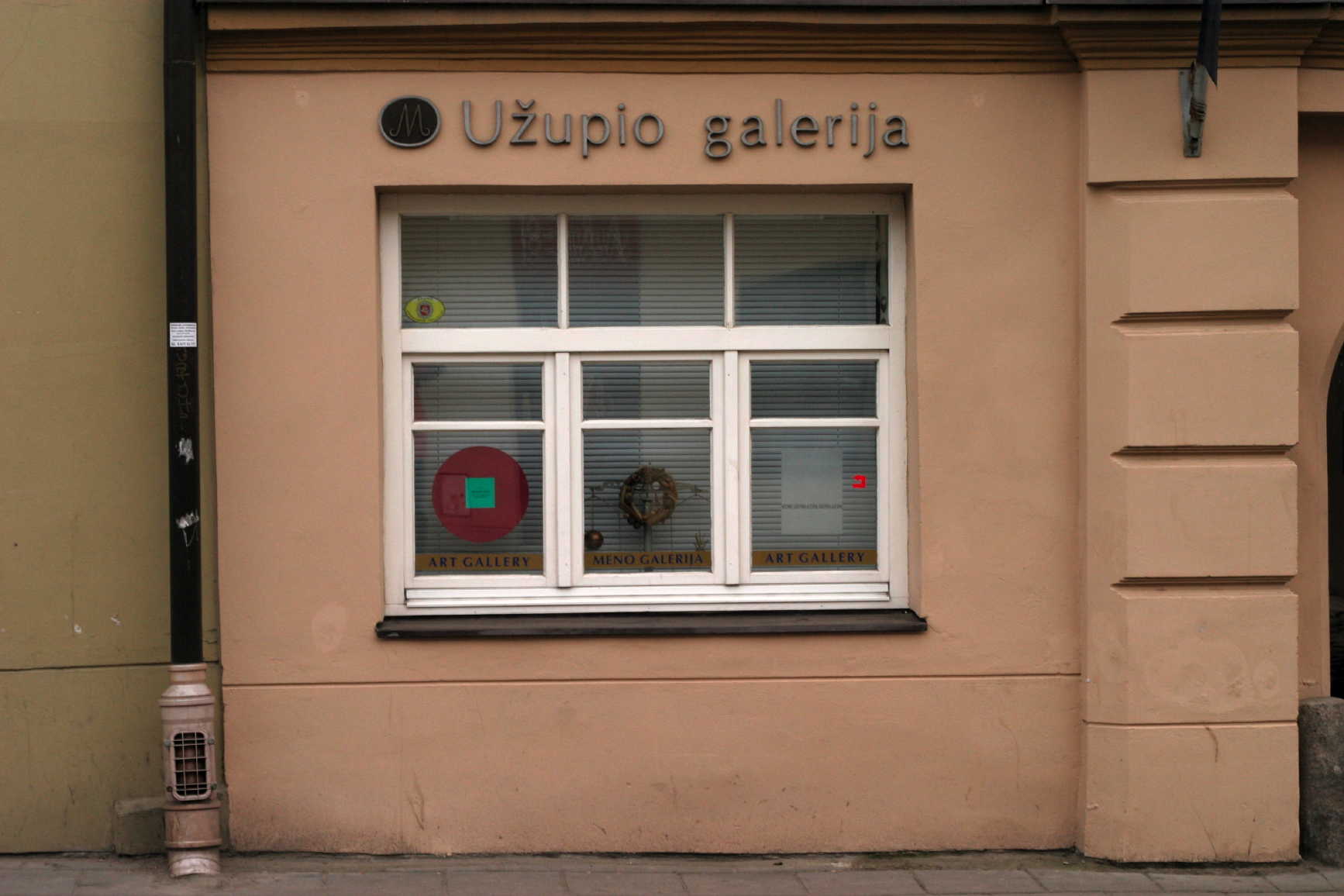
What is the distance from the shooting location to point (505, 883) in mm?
6203

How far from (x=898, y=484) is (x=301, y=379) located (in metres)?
2.63

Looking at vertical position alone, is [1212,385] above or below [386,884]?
above

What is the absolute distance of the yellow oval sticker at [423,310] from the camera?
22.1ft

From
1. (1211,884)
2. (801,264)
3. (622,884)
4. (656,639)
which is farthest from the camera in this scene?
(801,264)

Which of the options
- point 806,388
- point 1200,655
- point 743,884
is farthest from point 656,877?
point 1200,655

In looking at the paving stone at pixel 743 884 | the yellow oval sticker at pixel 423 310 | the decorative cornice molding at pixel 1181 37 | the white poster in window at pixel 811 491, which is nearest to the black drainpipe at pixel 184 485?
the yellow oval sticker at pixel 423 310

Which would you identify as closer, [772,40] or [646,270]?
[772,40]

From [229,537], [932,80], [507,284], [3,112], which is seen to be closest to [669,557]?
[507,284]

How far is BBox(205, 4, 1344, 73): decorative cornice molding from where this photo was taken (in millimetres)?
6355

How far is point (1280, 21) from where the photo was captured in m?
6.34

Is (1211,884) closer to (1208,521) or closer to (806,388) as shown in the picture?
(1208,521)

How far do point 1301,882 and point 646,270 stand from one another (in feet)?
12.4

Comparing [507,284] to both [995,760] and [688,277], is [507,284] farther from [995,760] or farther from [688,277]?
[995,760]

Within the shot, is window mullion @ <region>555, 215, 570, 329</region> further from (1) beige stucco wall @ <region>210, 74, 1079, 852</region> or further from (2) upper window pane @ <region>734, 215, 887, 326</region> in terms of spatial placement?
(2) upper window pane @ <region>734, 215, 887, 326</region>
